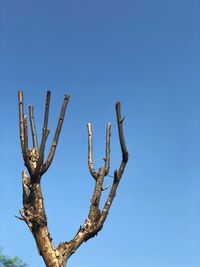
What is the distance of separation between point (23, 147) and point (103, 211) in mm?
1688

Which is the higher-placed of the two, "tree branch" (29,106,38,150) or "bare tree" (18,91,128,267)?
"tree branch" (29,106,38,150)

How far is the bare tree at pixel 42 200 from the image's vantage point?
25.3 ft

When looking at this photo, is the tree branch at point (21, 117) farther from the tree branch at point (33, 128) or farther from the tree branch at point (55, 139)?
the tree branch at point (55, 139)

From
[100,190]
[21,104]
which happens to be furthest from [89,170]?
[21,104]

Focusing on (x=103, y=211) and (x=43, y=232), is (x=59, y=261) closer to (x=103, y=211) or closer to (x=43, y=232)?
(x=43, y=232)

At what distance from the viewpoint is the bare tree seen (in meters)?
7.72

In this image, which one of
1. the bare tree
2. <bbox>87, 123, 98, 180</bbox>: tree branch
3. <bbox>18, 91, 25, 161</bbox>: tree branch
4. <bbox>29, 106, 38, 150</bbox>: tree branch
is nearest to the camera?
the bare tree

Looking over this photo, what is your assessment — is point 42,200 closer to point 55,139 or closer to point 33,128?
point 55,139

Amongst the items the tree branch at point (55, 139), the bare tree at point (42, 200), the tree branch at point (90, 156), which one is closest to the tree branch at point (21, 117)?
the bare tree at point (42, 200)

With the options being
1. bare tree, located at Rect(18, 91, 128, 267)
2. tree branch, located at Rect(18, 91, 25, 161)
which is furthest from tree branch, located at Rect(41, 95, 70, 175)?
tree branch, located at Rect(18, 91, 25, 161)

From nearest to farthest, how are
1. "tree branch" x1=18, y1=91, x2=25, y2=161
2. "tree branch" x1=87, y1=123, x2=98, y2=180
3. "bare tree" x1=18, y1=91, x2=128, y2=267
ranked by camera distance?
"bare tree" x1=18, y1=91, x2=128, y2=267 → "tree branch" x1=18, y1=91, x2=25, y2=161 → "tree branch" x1=87, y1=123, x2=98, y2=180

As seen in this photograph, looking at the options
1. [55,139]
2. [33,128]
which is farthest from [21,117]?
[55,139]

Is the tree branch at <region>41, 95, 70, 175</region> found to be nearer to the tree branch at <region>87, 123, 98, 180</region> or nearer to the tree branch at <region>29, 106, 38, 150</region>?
the tree branch at <region>29, 106, 38, 150</region>

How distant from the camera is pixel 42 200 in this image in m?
8.02
